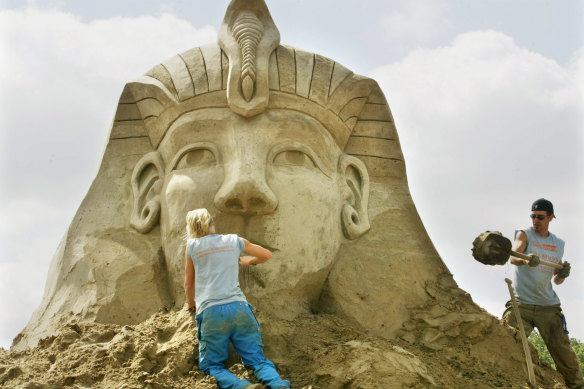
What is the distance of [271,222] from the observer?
208 inches

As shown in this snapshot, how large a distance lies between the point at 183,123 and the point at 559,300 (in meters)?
3.34

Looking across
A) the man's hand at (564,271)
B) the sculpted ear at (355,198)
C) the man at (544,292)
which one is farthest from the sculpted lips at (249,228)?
the man's hand at (564,271)

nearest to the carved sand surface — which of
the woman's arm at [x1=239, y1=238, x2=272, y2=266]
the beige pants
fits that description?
the beige pants

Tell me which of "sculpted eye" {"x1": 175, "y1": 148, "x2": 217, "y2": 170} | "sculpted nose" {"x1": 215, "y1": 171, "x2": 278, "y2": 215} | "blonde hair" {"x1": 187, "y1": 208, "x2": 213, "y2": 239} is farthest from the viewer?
"sculpted eye" {"x1": 175, "y1": 148, "x2": 217, "y2": 170}

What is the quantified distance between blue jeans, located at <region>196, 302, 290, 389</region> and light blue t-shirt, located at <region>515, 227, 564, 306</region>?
258 centimetres

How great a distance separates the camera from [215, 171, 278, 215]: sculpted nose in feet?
16.8

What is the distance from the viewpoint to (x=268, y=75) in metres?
5.62

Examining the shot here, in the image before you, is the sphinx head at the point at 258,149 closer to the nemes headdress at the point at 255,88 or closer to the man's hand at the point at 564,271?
the nemes headdress at the point at 255,88

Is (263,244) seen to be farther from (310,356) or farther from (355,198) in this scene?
(355,198)

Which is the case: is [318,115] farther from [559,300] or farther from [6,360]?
[6,360]

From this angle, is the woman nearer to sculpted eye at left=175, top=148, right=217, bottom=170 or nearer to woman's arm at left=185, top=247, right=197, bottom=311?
woman's arm at left=185, top=247, right=197, bottom=311

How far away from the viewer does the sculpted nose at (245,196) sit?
5117 mm

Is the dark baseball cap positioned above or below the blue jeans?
above

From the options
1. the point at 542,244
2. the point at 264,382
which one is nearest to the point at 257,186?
the point at 264,382
